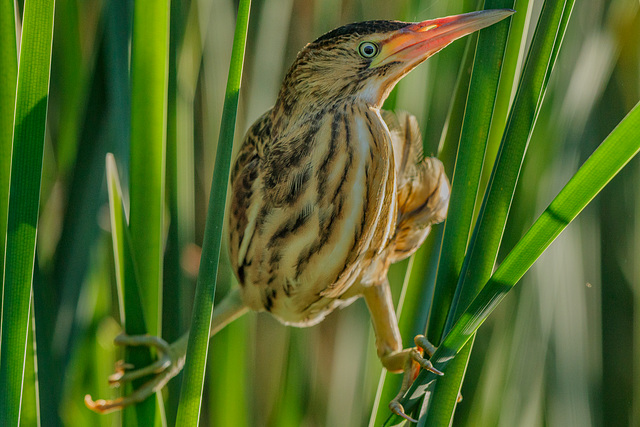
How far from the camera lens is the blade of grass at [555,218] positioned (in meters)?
0.59

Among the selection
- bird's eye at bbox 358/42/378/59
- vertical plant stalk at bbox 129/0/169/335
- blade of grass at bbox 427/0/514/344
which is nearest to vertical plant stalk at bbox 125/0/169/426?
vertical plant stalk at bbox 129/0/169/335

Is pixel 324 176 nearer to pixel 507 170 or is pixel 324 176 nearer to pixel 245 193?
pixel 245 193

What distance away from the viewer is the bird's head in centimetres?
81

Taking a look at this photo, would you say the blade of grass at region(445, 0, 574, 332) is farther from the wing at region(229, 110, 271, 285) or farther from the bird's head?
the wing at region(229, 110, 271, 285)

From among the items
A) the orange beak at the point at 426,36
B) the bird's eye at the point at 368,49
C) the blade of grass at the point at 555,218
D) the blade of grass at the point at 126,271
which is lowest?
the blade of grass at the point at 126,271

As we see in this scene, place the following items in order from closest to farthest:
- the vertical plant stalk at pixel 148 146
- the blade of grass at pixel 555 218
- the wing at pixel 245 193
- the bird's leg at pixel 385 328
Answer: the blade of grass at pixel 555 218 → the vertical plant stalk at pixel 148 146 → the wing at pixel 245 193 → the bird's leg at pixel 385 328

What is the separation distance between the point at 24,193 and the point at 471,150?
0.46 meters

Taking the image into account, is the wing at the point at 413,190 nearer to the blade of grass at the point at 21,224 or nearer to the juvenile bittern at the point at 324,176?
the juvenile bittern at the point at 324,176

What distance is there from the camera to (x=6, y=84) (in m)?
0.74

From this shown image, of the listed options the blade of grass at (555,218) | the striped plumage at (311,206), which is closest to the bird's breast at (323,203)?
the striped plumage at (311,206)

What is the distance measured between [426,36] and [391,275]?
0.65 metres

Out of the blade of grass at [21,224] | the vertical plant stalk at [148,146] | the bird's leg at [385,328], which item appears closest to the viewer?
the blade of grass at [21,224]

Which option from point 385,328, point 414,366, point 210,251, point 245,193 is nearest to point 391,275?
point 385,328

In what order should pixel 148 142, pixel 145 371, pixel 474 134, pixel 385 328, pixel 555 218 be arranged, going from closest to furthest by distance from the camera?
pixel 555 218
pixel 474 134
pixel 148 142
pixel 145 371
pixel 385 328
